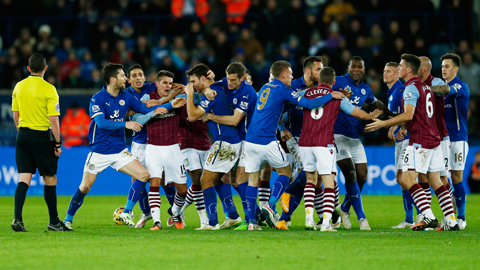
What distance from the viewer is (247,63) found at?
19109mm

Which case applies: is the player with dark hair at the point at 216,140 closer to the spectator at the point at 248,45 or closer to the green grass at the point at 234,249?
the green grass at the point at 234,249

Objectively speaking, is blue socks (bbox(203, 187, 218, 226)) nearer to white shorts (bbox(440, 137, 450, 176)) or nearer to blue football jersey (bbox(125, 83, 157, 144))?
blue football jersey (bbox(125, 83, 157, 144))

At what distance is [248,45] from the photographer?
2045 centimetres

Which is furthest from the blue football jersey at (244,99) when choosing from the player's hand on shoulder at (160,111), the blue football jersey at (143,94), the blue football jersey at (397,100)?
the blue football jersey at (397,100)

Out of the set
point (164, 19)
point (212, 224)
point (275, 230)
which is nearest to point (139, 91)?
point (212, 224)

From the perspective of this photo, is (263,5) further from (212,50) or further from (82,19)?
(82,19)

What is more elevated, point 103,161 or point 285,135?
point 285,135

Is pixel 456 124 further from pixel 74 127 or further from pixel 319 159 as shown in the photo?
pixel 74 127

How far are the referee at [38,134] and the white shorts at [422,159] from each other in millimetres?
4858

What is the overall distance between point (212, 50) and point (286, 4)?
4468mm

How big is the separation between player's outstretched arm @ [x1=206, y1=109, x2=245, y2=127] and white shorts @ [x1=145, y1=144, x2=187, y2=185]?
0.86 meters

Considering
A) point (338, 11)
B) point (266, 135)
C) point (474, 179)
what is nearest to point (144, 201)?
point (266, 135)

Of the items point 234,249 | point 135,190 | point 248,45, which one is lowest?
point 234,249

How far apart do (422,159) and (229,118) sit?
278cm
